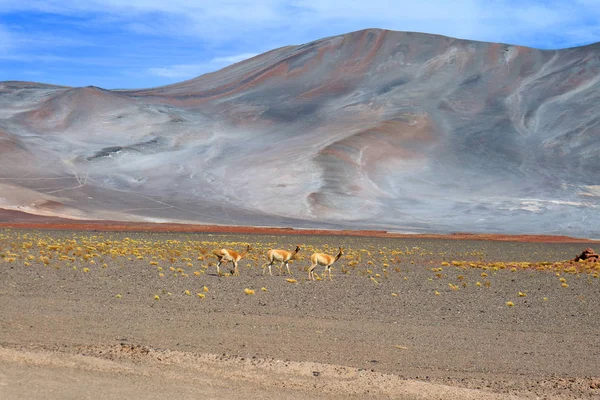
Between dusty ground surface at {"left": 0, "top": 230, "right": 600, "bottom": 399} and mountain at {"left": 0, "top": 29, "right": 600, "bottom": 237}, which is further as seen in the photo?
mountain at {"left": 0, "top": 29, "right": 600, "bottom": 237}

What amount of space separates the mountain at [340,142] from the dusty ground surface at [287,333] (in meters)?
49.9

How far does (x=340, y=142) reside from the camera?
297 feet

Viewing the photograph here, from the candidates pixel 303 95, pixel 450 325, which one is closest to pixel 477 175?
pixel 303 95

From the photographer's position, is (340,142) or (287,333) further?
(340,142)

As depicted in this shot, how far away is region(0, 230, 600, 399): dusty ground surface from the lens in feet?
27.1

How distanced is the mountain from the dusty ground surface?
49.9 metres

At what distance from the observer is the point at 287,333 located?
38.3ft

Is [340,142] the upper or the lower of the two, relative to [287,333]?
upper

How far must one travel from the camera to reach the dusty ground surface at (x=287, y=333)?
8.27m

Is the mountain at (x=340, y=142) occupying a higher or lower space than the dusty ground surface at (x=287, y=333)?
higher

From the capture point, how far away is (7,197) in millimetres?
73375

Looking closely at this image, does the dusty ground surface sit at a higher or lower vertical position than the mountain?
lower

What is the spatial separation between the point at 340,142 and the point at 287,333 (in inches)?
3126

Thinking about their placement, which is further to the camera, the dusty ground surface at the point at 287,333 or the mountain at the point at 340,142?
the mountain at the point at 340,142
